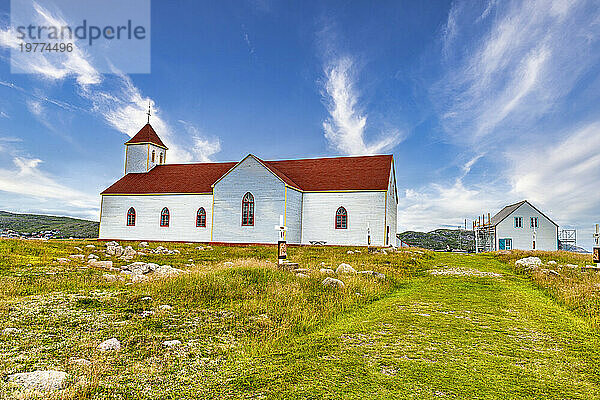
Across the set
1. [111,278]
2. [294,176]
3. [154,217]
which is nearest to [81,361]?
[111,278]

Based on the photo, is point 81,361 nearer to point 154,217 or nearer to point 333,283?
point 333,283

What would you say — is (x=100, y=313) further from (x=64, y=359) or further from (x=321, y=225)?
(x=321, y=225)

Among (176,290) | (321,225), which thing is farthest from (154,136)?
(176,290)

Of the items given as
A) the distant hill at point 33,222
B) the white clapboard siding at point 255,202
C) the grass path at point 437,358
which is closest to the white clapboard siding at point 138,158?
the white clapboard siding at point 255,202

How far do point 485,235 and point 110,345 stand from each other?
5874cm

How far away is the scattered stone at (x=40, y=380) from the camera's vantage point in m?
4.28

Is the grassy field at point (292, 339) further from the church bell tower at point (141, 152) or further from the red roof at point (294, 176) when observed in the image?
the church bell tower at point (141, 152)

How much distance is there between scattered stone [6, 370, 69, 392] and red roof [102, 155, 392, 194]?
2884 centimetres

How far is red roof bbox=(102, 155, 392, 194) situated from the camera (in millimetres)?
34938

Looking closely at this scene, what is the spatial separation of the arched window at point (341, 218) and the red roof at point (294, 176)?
2.15 m

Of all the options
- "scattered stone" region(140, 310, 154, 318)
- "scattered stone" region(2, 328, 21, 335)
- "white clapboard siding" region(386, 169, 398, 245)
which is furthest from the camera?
"white clapboard siding" region(386, 169, 398, 245)

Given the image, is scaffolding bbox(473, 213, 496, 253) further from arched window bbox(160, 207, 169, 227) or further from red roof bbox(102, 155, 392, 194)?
arched window bbox(160, 207, 169, 227)

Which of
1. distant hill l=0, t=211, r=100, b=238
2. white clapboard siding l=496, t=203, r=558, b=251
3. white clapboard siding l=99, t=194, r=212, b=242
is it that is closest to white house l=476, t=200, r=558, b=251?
white clapboard siding l=496, t=203, r=558, b=251

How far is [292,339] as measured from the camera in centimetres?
657
